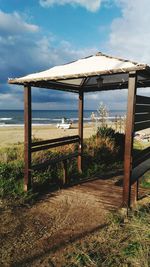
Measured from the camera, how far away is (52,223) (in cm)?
439

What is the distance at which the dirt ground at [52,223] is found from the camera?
3.46 metres

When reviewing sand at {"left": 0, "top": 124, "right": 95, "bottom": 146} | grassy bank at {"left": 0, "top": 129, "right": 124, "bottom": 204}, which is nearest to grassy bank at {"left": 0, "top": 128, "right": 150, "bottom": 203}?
grassy bank at {"left": 0, "top": 129, "right": 124, "bottom": 204}

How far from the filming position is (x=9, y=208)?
16.0 feet

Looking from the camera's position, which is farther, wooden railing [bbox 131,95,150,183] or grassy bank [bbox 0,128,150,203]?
grassy bank [bbox 0,128,150,203]

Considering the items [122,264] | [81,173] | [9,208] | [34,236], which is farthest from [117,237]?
[81,173]

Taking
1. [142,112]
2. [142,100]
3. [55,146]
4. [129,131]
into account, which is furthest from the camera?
[55,146]

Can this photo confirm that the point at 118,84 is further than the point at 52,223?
Yes

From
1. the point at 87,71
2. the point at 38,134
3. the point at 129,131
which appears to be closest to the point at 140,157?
the point at 129,131

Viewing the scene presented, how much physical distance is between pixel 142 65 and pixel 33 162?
4.46 m

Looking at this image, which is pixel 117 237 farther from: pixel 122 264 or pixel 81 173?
pixel 81 173

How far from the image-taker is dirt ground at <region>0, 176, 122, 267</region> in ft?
11.3

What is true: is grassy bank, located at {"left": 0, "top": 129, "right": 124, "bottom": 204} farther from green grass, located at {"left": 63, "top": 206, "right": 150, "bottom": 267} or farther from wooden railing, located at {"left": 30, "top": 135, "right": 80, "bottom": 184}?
green grass, located at {"left": 63, "top": 206, "right": 150, "bottom": 267}

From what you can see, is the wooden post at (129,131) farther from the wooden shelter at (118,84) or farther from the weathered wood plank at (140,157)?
the weathered wood plank at (140,157)

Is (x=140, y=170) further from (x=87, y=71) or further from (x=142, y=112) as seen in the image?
(x=87, y=71)
